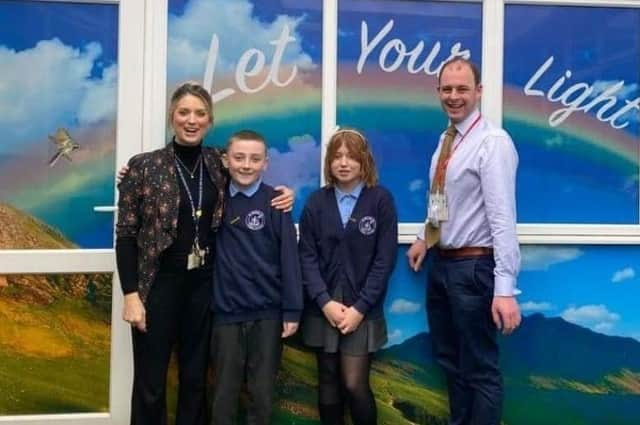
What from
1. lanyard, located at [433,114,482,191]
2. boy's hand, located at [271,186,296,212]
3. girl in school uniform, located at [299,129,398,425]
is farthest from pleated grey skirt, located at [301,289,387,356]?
lanyard, located at [433,114,482,191]

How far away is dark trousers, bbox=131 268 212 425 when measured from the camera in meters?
2.88

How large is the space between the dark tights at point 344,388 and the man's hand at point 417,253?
506 mm

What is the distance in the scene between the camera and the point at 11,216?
10.9 ft

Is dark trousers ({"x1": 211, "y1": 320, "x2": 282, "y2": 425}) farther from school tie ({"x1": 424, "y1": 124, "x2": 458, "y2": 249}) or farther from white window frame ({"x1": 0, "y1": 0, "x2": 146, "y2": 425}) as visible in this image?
school tie ({"x1": 424, "y1": 124, "x2": 458, "y2": 249})

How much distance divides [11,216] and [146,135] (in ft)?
2.41

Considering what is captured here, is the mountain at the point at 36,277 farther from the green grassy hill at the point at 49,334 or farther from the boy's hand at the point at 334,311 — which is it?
the boy's hand at the point at 334,311

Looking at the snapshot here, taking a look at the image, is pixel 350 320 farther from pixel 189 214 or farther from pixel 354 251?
pixel 189 214

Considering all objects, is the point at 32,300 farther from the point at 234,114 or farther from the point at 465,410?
the point at 465,410

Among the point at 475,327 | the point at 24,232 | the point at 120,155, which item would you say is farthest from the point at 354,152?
the point at 24,232

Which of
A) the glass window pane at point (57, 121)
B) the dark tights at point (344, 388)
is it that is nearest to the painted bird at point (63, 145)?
the glass window pane at point (57, 121)

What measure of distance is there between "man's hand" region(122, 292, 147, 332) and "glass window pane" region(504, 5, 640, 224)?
6.05 feet

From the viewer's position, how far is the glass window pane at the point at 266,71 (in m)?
3.35

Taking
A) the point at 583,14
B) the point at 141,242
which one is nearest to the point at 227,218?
the point at 141,242

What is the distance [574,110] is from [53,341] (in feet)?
9.03
